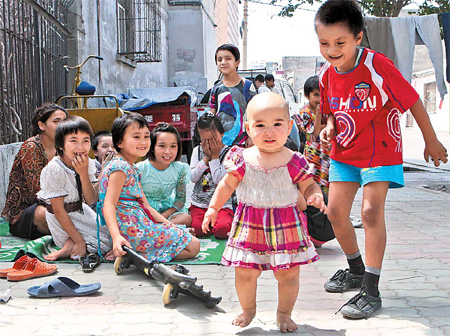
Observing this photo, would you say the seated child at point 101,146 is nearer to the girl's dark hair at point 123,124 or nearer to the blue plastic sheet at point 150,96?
the girl's dark hair at point 123,124

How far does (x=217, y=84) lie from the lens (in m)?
5.24

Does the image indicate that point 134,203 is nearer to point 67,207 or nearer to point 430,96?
point 67,207

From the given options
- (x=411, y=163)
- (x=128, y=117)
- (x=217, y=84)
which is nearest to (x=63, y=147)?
(x=128, y=117)

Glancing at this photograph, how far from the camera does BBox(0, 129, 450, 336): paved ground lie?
8.79 ft

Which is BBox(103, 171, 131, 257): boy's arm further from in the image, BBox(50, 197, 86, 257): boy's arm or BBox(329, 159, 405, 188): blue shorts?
BBox(329, 159, 405, 188): blue shorts

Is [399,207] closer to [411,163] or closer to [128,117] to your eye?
[128,117]

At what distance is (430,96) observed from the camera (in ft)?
113

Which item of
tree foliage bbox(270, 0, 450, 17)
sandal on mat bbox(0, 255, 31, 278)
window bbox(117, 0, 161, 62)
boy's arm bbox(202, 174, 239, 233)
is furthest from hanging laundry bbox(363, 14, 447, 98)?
window bbox(117, 0, 161, 62)

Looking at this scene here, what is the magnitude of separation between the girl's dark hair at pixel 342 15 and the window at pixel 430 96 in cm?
3268

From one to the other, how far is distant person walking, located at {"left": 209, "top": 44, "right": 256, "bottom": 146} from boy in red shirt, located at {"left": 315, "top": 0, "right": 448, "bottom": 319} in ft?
6.52

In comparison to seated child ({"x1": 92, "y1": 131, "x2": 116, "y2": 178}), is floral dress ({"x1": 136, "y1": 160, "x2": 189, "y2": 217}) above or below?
below

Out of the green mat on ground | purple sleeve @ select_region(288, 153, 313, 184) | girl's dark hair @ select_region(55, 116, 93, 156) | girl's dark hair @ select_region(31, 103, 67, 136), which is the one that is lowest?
the green mat on ground

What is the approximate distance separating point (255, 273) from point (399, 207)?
4.38m

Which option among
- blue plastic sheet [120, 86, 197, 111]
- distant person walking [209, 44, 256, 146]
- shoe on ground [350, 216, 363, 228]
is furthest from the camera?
blue plastic sheet [120, 86, 197, 111]
